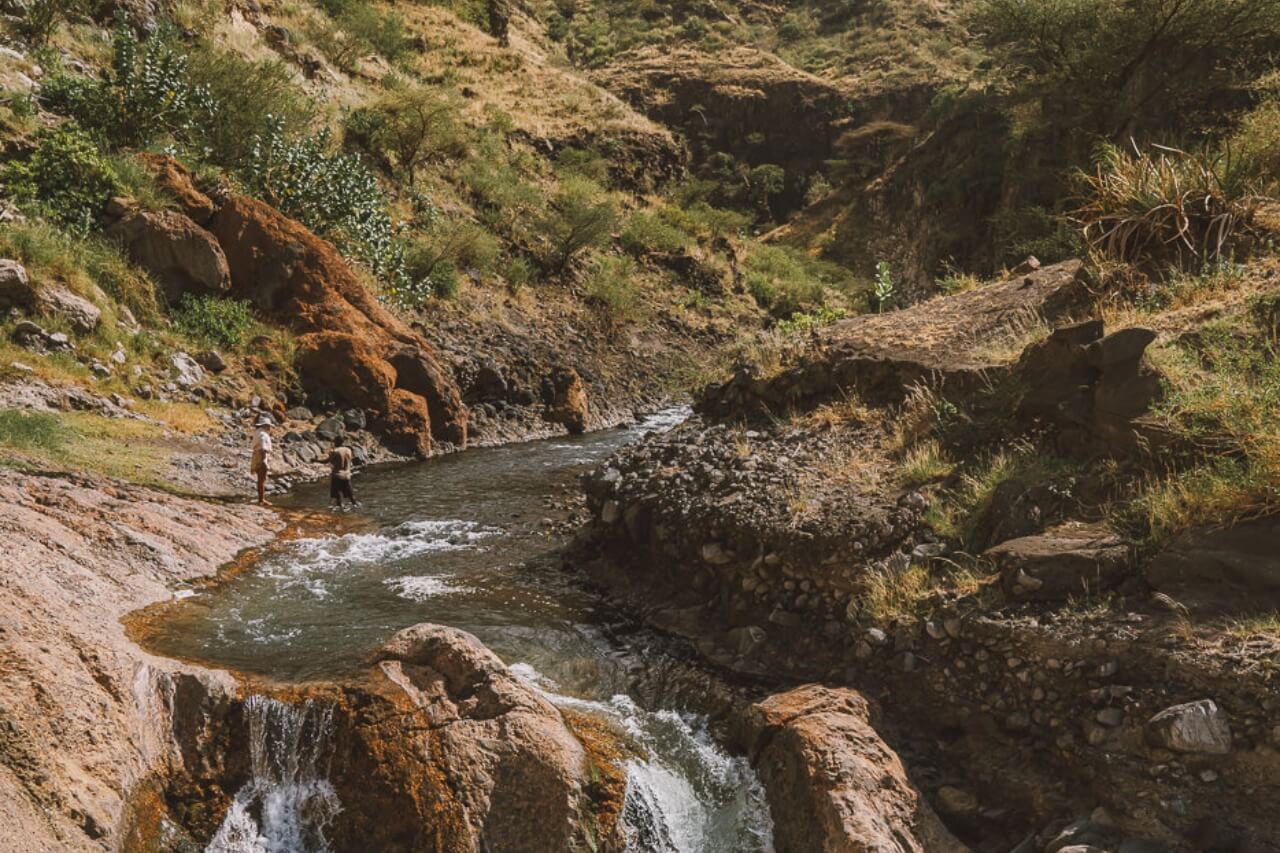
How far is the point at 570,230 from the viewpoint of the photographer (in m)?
26.0

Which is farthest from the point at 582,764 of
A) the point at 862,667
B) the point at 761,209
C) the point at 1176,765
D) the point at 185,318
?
the point at 761,209

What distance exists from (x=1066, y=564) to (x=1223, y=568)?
810 mm

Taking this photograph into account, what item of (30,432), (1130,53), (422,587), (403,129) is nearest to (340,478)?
(30,432)

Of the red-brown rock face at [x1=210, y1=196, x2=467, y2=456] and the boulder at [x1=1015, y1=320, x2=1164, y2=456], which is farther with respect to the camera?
the red-brown rock face at [x1=210, y1=196, x2=467, y2=456]

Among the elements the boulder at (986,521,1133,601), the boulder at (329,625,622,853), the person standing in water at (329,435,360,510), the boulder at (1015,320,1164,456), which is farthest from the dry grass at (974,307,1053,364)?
the person standing in water at (329,435,360,510)

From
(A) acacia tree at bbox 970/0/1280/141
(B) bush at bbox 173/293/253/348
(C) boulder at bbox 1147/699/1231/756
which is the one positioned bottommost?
(C) boulder at bbox 1147/699/1231/756

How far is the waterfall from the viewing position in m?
4.62

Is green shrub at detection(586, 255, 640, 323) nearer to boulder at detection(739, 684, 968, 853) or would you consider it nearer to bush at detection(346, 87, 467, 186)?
bush at detection(346, 87, 467, 186)

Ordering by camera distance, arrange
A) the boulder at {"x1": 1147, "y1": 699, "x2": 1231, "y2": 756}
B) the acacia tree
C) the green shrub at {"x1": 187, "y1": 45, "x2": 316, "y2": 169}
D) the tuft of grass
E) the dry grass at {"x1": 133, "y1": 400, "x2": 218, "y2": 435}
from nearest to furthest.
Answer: the boulder at {"x1": 1147, "y1": 699, "x2": 1231, "y2": 756}, the tuft of grass, the dry grass at {"x1": 133, "y1": 400, "x2": 218, "y2": 435}, the green shrub at {"x1": 187, "y1": 45, "x2": 316, "y2": 169}, the acacia tree

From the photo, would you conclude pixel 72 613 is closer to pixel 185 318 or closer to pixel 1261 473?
pixel 1261 473

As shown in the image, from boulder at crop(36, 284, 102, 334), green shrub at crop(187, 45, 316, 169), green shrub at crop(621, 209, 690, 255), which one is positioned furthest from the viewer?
green shrub at crop(621, 209, 690, 255)

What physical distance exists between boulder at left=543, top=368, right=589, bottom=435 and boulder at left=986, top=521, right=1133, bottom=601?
46.0ft

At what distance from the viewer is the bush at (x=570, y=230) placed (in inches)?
1013

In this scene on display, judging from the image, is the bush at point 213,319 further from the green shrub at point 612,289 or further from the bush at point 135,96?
the green shrub at point 612,289
